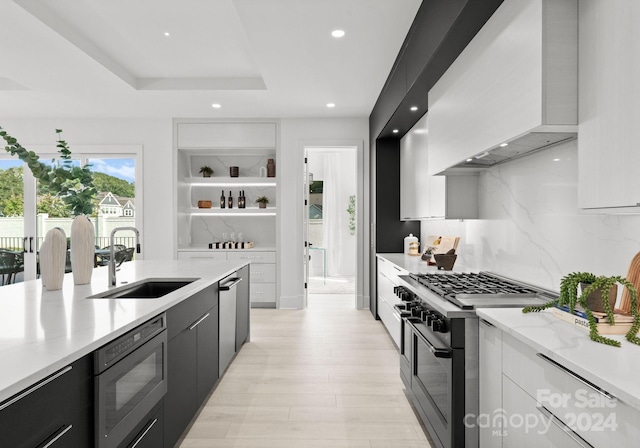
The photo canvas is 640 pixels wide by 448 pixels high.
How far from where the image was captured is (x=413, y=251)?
14.7 ft

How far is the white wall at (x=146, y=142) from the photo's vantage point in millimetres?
5605

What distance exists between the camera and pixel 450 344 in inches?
69.7

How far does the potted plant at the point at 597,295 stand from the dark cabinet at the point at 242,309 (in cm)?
253

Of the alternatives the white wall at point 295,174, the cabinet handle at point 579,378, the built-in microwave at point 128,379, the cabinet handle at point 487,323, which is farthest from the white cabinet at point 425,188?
the built-in microwave at point 128,379

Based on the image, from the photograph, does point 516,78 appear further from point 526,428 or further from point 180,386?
point 180,386

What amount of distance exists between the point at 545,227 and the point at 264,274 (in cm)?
404

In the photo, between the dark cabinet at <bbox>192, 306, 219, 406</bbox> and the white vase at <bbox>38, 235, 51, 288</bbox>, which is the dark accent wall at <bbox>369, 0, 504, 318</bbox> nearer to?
the dark cabinet at <bbox>192, 306, 219, 406</bbox>

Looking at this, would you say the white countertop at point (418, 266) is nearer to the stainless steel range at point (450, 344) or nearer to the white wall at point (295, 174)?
the stainless steel range at point (450, 344)

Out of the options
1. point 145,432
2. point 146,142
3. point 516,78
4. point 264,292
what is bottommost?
point 264,292

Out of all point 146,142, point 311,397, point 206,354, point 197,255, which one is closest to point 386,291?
point 311,397

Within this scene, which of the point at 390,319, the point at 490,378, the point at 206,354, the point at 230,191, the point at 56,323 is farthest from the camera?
the point at 230,191

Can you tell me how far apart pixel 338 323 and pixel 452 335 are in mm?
3055

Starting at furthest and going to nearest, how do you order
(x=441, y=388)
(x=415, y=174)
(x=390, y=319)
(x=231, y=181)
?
(x=231, y=181), (x=415, y=174), (x=390, y=319), (x=441, y=388)

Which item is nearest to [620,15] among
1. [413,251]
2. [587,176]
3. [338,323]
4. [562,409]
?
[587,176]
